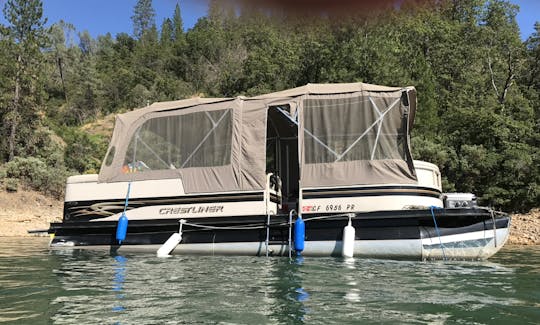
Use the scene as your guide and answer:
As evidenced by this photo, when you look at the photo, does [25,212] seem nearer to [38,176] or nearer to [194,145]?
[38,176]

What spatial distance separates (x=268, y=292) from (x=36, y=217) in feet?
64.0

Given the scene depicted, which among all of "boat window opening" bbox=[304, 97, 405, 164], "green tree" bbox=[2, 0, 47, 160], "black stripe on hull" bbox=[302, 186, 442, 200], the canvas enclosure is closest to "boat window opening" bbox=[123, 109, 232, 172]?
the canvas enclosure

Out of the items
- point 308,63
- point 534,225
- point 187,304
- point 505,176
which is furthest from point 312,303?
point 308,63

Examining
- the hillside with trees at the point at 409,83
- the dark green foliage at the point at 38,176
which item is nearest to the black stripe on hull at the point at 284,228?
the hillside with trees at the point at 409,83

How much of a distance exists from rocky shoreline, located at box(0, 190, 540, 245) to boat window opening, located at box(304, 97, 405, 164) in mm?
10052

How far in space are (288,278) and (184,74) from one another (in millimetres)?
59502

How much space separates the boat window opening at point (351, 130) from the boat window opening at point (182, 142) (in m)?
1.68

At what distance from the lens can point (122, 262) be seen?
26.2 ft

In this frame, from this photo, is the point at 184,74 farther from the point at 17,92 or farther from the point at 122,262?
the point at 122,262

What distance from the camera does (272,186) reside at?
991cm

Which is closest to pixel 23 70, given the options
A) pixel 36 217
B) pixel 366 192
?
pixel 36 217

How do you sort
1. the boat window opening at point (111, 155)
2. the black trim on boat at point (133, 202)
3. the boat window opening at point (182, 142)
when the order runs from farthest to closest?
the boat window opening at point (111, 155) → the boat window opening at point (182, 142) → the black trim on boat at point (133, 202)

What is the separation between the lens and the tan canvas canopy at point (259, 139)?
8555mm

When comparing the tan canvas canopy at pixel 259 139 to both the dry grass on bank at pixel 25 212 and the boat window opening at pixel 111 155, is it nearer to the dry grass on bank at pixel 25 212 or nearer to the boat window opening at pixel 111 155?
the boat window opening at pixel 111 155
